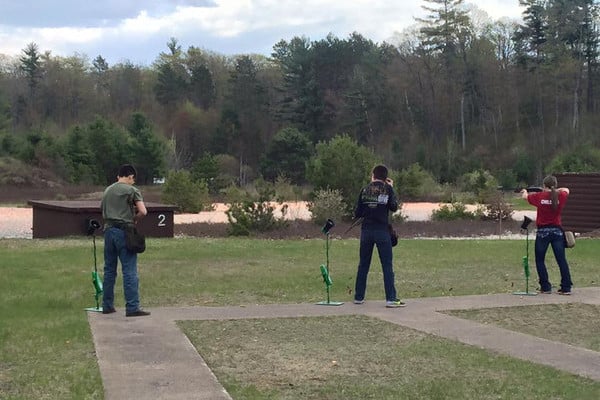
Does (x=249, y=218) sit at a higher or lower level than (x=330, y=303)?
higher

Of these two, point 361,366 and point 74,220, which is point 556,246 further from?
point 74,220

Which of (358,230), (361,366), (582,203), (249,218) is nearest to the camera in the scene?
(361,366)

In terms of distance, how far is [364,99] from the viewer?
284ft

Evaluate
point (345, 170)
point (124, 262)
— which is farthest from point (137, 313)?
point (345, 170)

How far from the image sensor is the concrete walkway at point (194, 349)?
6.07m

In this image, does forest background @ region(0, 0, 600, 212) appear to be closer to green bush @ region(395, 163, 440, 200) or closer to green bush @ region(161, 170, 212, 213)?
green bush @ region(395, 163, 440, 200)

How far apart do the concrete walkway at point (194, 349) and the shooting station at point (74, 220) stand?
482 inches

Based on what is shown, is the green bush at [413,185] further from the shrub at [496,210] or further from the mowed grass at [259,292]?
the mowed grass at [259,292]

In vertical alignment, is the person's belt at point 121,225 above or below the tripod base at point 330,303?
above

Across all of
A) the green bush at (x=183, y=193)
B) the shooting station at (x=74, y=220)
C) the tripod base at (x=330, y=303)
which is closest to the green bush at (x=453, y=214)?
the green bush at (x=183, y=193)

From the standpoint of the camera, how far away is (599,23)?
7781 cm

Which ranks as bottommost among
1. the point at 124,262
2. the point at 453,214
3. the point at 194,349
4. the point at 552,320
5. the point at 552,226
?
the point at 453,214

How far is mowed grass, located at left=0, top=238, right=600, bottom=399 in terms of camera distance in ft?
20.5

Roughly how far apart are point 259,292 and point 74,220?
11.7 meters
